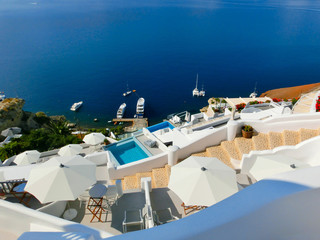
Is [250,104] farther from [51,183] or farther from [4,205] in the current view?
[4,205]

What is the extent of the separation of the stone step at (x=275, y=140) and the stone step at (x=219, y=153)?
102 inches

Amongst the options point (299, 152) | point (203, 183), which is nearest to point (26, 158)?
point (203, 183)

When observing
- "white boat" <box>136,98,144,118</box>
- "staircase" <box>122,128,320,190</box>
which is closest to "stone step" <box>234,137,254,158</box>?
"staircase" <box>122,128,320,190</box>

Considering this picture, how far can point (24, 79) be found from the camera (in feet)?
220

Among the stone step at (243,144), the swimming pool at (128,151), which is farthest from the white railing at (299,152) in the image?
the swimming pool at (128,151)

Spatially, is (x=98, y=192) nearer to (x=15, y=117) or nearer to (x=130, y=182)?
(x=130, y=182)

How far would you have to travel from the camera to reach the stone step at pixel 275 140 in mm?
12078

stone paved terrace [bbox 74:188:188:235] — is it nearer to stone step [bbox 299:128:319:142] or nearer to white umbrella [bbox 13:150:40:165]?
white umbrella [bbox 13:150:40:165]

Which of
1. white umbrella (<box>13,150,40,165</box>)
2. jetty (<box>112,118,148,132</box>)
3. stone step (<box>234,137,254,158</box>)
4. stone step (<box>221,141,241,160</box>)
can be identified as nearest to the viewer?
stone step (<box>221,141,241,160</box>)

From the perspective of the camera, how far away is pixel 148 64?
258 feet

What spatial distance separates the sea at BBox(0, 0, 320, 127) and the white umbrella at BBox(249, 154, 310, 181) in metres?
37.9

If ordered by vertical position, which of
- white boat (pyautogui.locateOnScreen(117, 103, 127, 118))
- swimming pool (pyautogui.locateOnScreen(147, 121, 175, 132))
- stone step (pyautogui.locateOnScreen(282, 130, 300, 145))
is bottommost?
white boat (pyautogui.locateOnScreen(117, 103, 127, 118))

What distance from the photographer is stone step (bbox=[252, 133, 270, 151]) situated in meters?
12.0

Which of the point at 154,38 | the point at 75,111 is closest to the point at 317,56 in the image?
the point at 154,38
